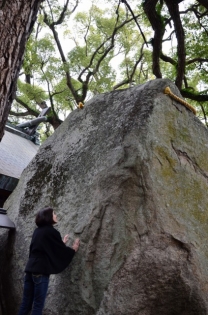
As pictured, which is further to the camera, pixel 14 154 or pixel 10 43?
pixel 14 154

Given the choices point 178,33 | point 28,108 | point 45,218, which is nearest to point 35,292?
point 45,218

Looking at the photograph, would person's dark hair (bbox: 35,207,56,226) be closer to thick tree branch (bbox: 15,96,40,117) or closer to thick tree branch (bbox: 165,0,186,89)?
thick tree branch (bbox: 165,0,186,89)

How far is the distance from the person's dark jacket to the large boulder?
0.12 meters

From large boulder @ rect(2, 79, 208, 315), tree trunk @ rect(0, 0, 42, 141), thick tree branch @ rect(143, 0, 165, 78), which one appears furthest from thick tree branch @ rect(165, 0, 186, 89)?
tree trunk @ rect(0, 0, 42, 141)

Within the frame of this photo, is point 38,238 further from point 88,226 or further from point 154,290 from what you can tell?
point 154,290

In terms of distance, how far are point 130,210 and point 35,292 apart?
121 centimetres

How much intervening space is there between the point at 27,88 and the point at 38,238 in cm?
1170

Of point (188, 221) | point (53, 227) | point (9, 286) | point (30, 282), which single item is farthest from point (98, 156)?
point (9, 286)

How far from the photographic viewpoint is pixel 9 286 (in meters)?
4.22

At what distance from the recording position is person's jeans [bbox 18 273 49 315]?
3.45m

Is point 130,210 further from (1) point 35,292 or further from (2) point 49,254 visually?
(1) point 35,292

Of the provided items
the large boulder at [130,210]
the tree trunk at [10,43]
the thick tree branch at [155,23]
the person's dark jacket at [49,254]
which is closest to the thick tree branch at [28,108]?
the thick tree branch at [155,23]

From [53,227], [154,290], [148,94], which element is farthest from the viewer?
[148,94]

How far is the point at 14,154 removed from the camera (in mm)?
7566
